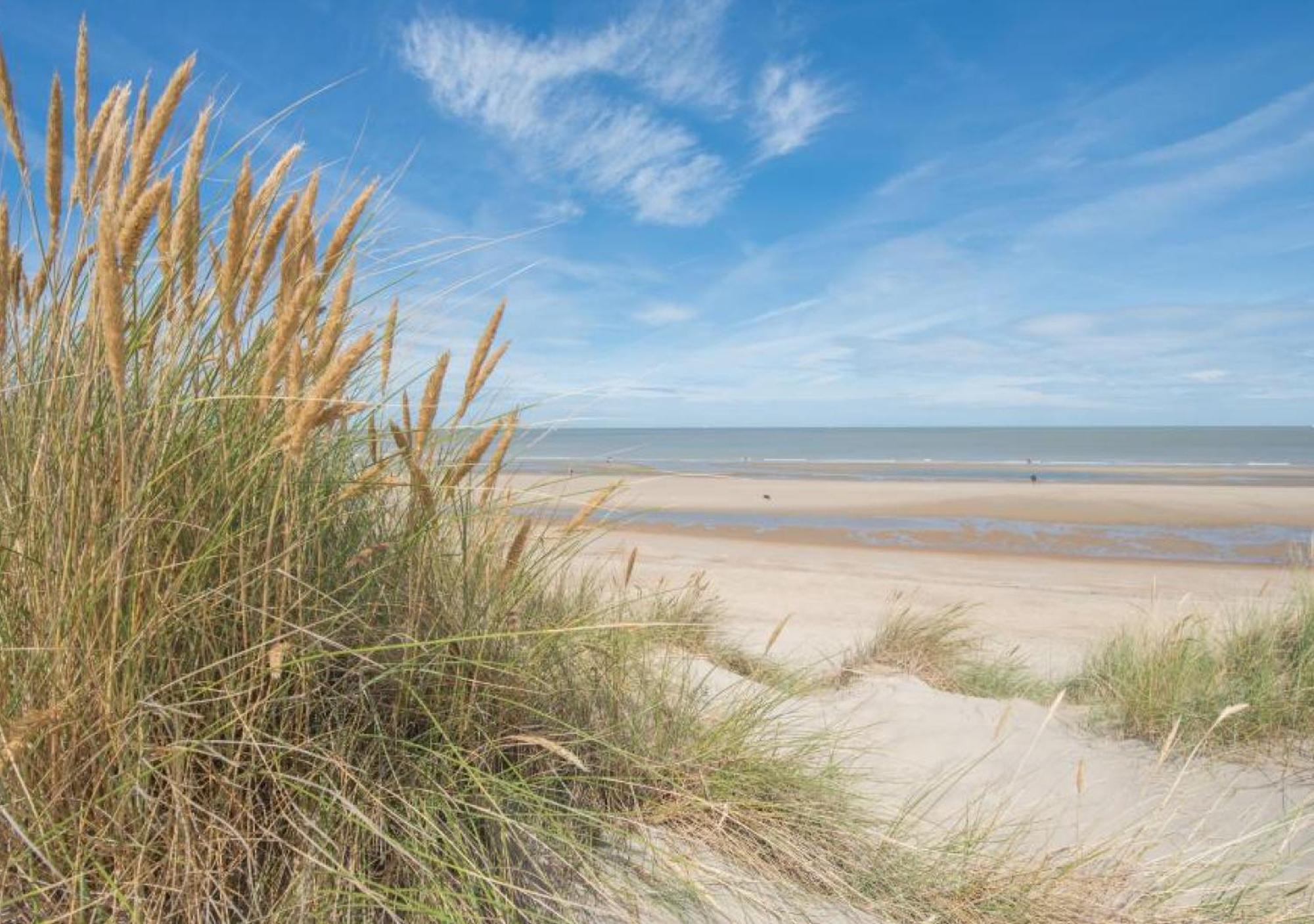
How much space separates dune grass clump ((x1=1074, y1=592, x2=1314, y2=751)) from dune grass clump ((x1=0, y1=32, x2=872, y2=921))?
129 inches

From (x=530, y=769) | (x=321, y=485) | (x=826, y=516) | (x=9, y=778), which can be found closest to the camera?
(x=9, y=778)

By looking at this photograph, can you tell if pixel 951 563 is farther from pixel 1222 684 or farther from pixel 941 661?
pixel 1222 684

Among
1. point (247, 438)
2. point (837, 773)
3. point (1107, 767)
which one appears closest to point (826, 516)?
point (1107, 767)

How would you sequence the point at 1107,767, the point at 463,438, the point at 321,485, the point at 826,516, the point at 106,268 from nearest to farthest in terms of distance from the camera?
the point at 106,268 < the point at 321,485 < the point at 463,438 < the point at 1107,767 < the point at 826,516

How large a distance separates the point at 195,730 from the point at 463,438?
3.73 feet

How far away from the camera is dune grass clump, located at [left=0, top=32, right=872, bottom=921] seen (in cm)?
136

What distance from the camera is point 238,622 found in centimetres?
156

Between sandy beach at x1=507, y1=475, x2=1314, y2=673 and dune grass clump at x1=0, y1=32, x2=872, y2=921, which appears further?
sandy beach at x1=507, y1=475, x2=1314, y2=673

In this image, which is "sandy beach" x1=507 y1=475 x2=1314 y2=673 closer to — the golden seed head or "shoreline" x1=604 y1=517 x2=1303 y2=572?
"shoreline" x1=604 y1=517 x2=1303 y2=572

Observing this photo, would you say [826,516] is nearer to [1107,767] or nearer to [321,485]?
[1107,767]

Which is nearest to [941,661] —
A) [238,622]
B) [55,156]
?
[238,622]

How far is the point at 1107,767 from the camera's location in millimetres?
3912

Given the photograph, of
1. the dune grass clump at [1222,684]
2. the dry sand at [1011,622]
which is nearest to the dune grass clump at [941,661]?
the dry sand at [1011,622]

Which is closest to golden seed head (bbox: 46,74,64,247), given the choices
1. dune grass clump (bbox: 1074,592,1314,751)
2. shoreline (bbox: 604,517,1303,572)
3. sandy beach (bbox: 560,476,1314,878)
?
A: sandy beach (bbox: 560,476,1314,878)
